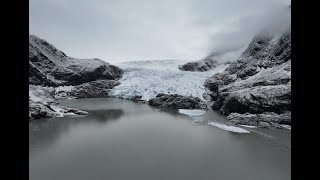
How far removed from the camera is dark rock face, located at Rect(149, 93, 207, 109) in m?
33.2

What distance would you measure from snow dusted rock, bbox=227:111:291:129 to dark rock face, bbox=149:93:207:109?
8163 mm

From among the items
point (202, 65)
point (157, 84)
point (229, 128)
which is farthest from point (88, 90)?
point (229, 128)

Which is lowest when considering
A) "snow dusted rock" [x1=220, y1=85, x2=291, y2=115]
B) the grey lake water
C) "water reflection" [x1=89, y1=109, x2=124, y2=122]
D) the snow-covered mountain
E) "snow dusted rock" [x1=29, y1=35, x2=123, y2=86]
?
the grey lake water

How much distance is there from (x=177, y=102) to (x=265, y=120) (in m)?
13.1

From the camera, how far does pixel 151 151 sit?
1602 cm

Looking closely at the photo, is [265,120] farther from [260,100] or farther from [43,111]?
[43,111]

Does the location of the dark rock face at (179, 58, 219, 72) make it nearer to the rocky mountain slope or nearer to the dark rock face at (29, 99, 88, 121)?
the rocky mountain slope

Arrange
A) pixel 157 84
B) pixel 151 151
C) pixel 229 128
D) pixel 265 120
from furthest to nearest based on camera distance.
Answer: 1. pixel 157 84
2. pixel 265 120
3. pixel 229 128
4. pixel 151 151

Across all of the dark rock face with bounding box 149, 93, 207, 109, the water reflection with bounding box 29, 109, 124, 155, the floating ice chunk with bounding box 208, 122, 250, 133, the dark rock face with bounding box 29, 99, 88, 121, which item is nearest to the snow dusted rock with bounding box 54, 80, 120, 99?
the dark rock face with bounding box 149, 93, 207, 109

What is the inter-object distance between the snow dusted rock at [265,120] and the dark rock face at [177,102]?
816 centimetres

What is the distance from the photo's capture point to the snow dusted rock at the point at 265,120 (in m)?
21.9

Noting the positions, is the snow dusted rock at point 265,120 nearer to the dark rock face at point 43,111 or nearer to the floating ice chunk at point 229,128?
the floating ice chunk at point 229,128
